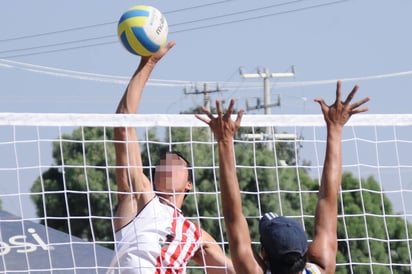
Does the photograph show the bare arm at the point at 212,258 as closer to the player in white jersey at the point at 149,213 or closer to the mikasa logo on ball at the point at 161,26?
the player in white jersey at the point at 149,213

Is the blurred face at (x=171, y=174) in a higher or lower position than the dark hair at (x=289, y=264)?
higher

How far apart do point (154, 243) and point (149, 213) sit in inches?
7.4

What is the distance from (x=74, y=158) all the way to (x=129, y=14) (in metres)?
23.1

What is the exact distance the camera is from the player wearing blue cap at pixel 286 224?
4.98 meters

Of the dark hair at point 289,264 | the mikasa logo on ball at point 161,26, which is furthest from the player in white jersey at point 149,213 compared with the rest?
the dark hair at point 289,264

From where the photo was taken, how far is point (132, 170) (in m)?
7.14

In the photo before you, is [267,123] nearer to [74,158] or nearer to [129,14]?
[129,14]

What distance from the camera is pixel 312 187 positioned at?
29.4 metres

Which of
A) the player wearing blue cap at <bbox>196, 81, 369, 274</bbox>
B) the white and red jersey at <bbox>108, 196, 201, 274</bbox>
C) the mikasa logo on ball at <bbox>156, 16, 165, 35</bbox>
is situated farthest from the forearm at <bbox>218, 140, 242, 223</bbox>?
the mikasa logo on ball at <bbox>156, 16, 165, 35</bbox>

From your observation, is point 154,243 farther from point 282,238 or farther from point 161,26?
point 282,238

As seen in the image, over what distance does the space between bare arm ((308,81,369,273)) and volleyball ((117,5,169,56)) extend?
70.7 inches

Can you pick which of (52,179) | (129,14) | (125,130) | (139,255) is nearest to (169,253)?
(139,255)

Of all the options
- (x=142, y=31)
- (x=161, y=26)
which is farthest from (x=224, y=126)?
(x=161, y=26)

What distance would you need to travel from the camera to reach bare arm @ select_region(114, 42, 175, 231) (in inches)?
280
